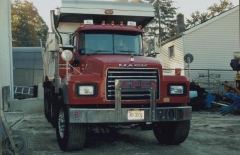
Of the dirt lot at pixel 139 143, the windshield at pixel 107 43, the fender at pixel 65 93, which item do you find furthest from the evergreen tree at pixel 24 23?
the fender at pixel 65 93

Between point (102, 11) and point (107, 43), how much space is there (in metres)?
1.48

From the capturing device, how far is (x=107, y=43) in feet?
26.9

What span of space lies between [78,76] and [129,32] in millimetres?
2419

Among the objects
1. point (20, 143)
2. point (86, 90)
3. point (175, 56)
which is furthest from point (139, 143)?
point (175, 56)

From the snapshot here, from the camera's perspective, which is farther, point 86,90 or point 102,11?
point 102,11

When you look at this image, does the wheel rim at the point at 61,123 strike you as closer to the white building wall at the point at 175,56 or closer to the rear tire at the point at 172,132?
the rear tire at the point at 172,132

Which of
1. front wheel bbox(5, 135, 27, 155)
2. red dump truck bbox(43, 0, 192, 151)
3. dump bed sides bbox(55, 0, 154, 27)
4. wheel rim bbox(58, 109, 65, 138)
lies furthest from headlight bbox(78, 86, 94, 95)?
dump bed sides bbox(55, 0, 154, 27)

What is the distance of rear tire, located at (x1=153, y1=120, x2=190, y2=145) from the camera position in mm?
7516

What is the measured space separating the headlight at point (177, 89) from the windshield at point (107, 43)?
1.55 metres

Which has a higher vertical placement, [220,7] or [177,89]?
[220,7]

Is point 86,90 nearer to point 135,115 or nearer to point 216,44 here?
point 135,115

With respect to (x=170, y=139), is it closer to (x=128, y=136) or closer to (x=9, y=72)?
(x=128, y=136)

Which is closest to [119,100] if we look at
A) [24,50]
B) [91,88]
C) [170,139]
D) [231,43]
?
[91,88]

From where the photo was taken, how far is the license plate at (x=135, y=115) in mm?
6707
